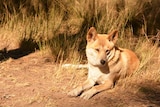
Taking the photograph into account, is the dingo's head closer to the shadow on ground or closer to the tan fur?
the tan fur

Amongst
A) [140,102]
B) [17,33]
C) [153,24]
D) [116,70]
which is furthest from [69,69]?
[153,24]

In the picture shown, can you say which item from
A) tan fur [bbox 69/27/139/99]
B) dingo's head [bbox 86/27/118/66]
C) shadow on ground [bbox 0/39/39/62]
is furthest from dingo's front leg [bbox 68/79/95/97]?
shadow on ground [bbox 0/39/39/62]

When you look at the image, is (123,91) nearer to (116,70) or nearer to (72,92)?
(116,70)

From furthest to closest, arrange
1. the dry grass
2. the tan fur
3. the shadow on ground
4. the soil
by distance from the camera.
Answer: the shadow on ground
the dry grass
the tan fur
the soil

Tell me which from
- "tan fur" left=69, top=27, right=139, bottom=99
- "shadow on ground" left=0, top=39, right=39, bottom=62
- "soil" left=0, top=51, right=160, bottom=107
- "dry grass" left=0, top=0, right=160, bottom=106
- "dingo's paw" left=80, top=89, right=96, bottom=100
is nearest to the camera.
Answer: "soil" left=0, top=51, right=160, bottom=107

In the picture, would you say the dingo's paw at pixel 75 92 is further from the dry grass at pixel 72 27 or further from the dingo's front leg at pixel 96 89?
the dry grass at pixel 72 27

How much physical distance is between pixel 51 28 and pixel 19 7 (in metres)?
1.04

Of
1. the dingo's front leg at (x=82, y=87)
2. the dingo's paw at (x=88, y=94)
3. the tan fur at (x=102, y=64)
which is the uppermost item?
the tan fur at (x=102, y=64)

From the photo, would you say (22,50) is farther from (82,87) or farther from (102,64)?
(102,64)

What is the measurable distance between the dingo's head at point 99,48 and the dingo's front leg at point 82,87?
29 centimetres

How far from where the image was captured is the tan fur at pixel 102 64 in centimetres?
481

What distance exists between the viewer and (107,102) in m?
4.64

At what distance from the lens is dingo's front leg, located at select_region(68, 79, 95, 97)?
4.77 m

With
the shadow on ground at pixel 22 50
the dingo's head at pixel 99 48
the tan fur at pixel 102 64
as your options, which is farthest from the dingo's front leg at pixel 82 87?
the shadow on ground at pixel 22 50
